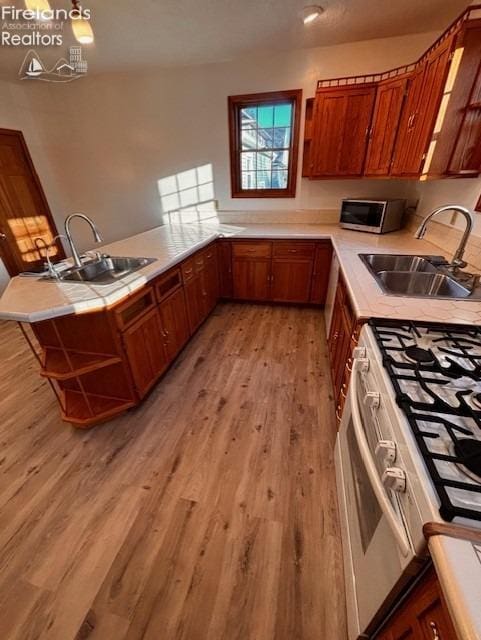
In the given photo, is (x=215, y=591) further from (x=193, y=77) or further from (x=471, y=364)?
(x=193, y=77)

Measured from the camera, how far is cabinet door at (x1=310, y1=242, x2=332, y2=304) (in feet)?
9.53

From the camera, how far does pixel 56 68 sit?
3.04m

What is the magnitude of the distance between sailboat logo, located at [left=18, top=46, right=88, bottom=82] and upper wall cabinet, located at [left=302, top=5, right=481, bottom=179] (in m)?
2.53

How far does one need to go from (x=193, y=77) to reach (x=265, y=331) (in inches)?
118

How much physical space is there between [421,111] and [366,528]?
2.56 m

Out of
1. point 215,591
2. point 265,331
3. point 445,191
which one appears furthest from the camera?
point 265,331

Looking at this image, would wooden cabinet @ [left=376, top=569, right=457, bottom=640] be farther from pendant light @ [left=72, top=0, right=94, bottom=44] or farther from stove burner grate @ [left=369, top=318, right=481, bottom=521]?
pendant light @ [left=72, top=0, right=94, bottom=44]

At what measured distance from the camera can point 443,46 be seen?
5.31 feet

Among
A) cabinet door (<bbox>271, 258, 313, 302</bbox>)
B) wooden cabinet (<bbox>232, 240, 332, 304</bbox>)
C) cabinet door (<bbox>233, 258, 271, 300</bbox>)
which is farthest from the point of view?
cabinet door (<bbox>233, 258, 271, 300</bbox>)

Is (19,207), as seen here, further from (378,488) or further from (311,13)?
(378,488)

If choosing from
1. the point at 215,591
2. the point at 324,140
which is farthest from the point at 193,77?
the point at 215,591

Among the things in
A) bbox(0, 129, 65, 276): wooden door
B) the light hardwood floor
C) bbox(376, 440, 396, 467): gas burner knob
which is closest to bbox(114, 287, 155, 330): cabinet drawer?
the light hardwood floor

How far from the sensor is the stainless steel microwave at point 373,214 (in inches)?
105

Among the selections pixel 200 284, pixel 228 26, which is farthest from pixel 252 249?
pixel 228 26
